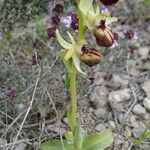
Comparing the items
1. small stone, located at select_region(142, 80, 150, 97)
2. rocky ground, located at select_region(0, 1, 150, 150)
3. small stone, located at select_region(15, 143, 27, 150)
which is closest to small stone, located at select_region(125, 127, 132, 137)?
rocky ground, located at select_region(0, 1, 150, 150)

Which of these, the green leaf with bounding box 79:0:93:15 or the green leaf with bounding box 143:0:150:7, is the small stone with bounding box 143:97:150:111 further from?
the green leaf with bounding box 79:0:93:15

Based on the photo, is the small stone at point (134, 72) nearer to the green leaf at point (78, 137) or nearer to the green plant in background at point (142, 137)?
the green plant in background at point (142, 137)

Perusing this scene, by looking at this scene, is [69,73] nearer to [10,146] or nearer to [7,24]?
[10,146]

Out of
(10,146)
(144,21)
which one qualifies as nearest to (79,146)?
(10,146)

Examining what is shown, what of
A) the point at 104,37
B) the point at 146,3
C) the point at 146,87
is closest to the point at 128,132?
the point at 146,87

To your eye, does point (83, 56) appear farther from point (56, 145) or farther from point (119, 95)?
point (119, 95)

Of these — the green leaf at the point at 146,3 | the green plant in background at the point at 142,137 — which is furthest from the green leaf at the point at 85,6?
the green leaf at the point at 146,3
